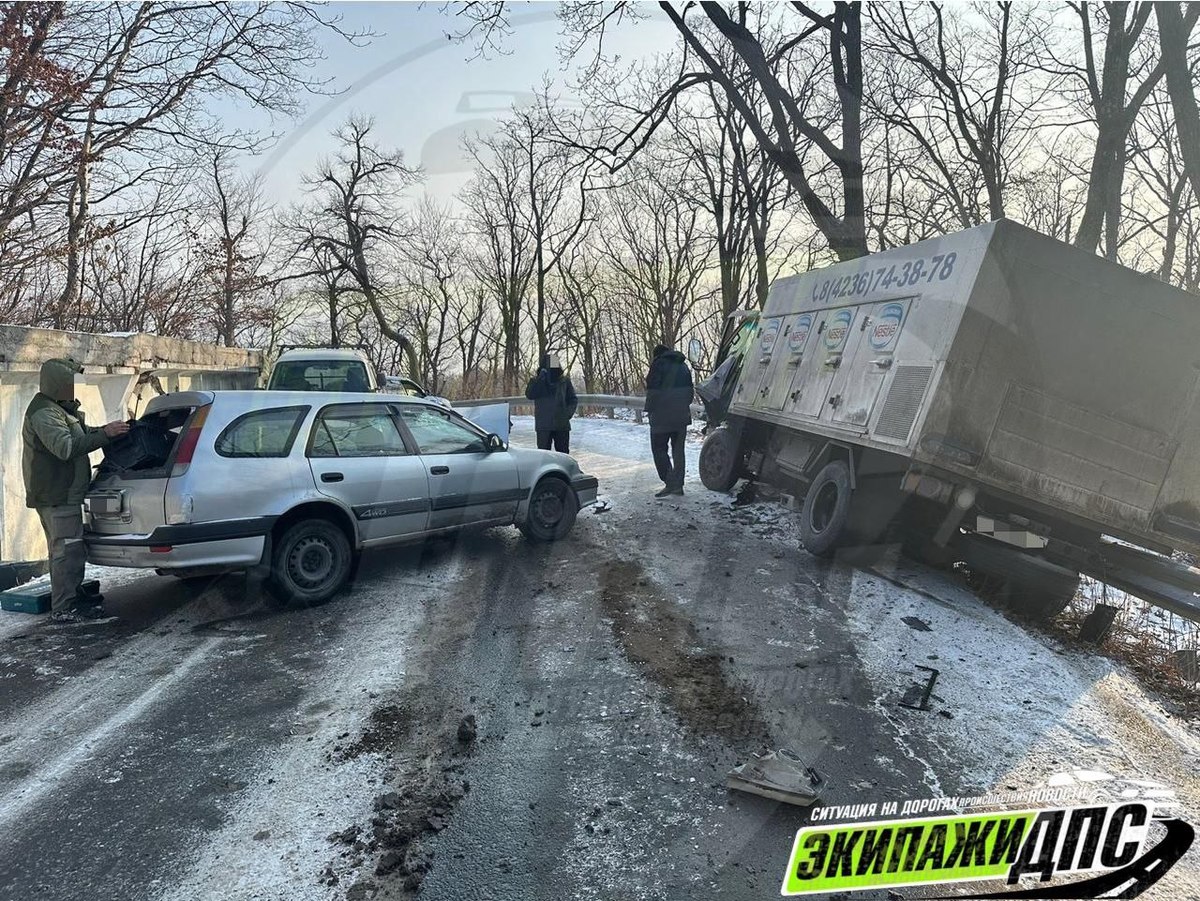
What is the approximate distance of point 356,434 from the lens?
19.7 feet

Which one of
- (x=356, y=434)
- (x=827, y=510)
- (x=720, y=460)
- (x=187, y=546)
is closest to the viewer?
(x=187, y=546)

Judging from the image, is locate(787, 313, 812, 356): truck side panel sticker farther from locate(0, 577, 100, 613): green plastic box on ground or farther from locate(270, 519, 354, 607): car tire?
locate(0, 577, 100, 613): green plastic box on ground

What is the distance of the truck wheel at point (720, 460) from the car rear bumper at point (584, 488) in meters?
2.60

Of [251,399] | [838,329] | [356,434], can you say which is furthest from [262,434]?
[838,329]

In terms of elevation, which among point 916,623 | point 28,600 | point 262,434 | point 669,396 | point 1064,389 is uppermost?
point 1064,389

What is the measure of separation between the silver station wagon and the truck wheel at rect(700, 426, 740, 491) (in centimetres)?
408

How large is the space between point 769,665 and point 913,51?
55.8 ft

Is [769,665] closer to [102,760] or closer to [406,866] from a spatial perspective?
[406,866]

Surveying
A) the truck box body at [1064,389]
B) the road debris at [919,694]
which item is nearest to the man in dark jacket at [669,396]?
the truck box body at [1064,389]

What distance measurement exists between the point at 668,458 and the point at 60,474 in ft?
21.5

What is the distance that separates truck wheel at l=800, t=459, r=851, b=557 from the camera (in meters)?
6.65

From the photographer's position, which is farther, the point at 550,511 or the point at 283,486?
the point at 550,511

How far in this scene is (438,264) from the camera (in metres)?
40.3

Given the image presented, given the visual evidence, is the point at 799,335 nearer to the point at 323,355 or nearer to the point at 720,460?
the point at 720,460
